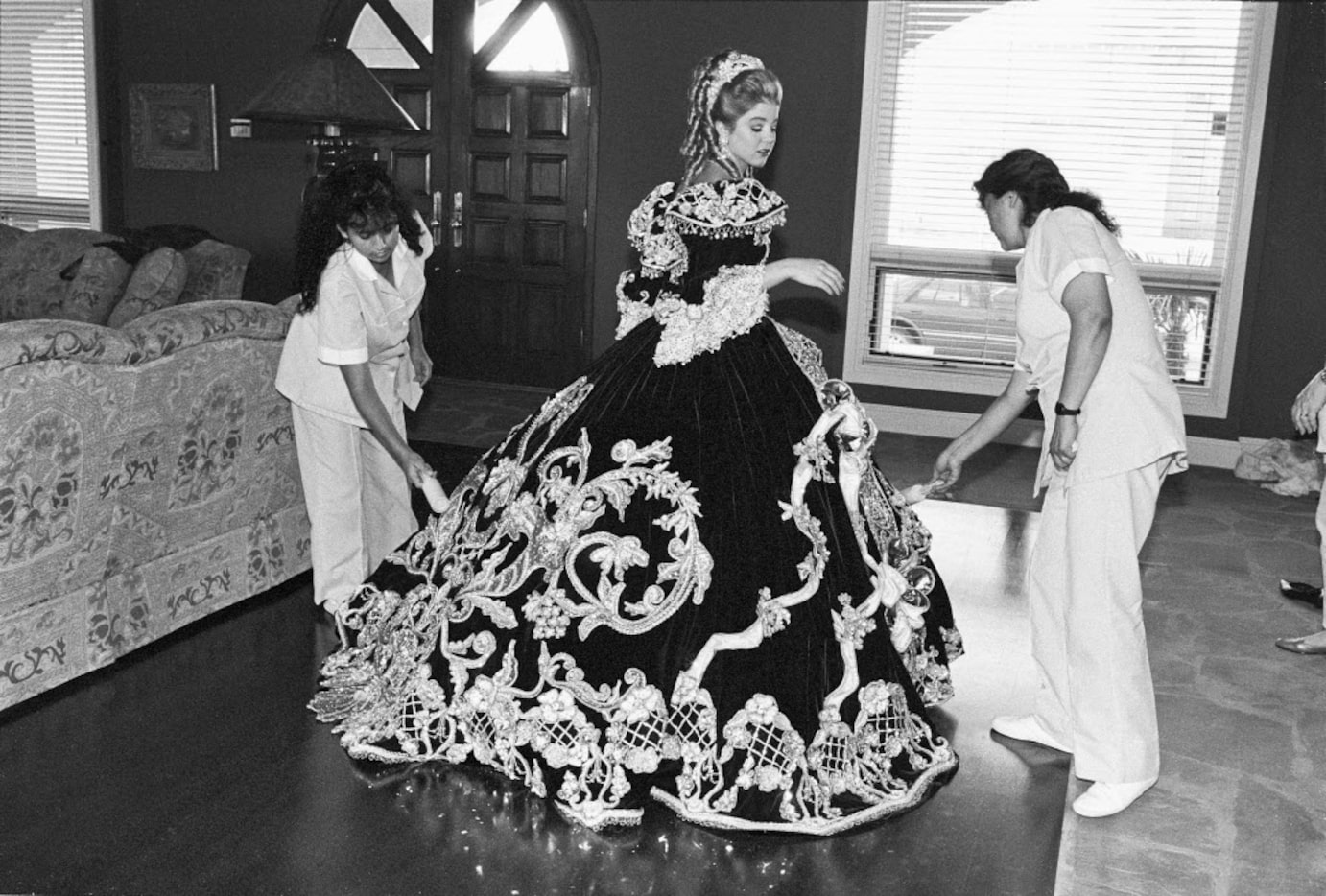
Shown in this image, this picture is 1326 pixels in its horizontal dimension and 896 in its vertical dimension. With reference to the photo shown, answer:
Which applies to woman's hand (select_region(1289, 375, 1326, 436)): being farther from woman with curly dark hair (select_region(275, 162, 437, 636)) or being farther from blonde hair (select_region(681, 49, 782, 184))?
woman with curly dark hair (select_region(275, 162, 437, 636))

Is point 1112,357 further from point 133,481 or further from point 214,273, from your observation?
point 214,273

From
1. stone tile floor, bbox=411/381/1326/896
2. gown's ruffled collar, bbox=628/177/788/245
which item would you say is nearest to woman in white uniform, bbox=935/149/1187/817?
stone tile floor, bbox=411/381/1326/896

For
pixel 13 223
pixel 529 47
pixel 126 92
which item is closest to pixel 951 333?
pixel 529 47

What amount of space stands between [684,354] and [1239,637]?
2415 millimetres

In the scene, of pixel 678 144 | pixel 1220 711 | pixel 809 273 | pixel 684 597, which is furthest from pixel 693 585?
pixel 678 144

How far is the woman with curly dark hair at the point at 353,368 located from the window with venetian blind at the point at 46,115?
6.01m

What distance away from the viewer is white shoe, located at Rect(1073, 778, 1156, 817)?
2961 millimetres

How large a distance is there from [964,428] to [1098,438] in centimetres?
470

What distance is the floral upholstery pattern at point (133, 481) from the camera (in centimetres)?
315

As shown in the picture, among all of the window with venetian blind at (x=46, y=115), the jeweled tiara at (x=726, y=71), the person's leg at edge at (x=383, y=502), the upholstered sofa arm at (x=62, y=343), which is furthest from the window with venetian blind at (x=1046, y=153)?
the window with venetian blind at (x=46, y=115)

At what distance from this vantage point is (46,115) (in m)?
9.12

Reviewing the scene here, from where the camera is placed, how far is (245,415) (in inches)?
154

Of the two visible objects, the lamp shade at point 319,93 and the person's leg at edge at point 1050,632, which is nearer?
the person's leg at edge at point 1050,632

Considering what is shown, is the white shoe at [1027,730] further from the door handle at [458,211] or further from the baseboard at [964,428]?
the door handle at [458,211]
